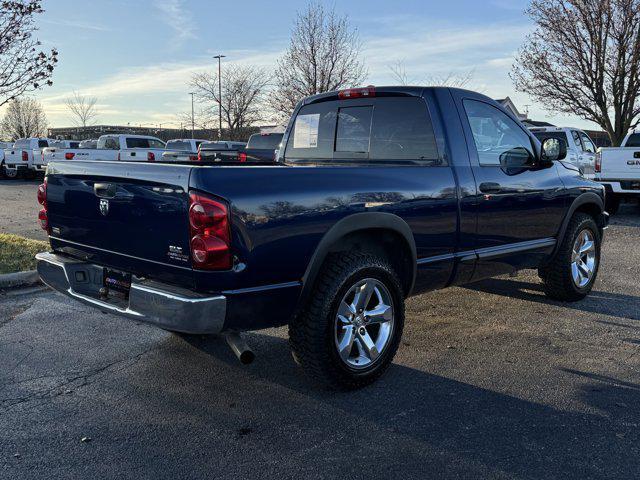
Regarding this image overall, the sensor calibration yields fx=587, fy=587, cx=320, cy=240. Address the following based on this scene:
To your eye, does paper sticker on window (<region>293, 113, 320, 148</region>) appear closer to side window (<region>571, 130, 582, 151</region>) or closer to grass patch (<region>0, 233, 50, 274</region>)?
grass patch (<region>0, 233, 50, 274</region>)

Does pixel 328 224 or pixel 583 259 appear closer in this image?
pixel 328 224

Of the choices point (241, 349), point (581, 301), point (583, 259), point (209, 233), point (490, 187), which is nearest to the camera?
point (209, 233)

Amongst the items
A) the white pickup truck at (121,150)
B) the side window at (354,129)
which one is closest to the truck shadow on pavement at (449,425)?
the side window at (354,129)

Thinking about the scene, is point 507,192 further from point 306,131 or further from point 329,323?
point 329,323

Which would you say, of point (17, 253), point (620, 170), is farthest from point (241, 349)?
point (620, 170)

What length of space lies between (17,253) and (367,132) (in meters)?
4.95

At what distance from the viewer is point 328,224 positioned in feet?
11.2

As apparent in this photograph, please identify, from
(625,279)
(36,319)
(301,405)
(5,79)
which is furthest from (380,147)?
(5,79)

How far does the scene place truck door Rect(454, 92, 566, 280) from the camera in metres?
4.43

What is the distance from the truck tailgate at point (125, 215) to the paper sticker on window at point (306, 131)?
6.39 ft

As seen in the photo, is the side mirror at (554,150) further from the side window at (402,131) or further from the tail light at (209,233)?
the tail light at (209,233)

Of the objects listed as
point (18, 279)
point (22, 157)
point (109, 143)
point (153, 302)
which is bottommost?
Answer: point (18, 279)

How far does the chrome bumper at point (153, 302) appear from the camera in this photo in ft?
9.95

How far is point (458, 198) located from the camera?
419 cm
